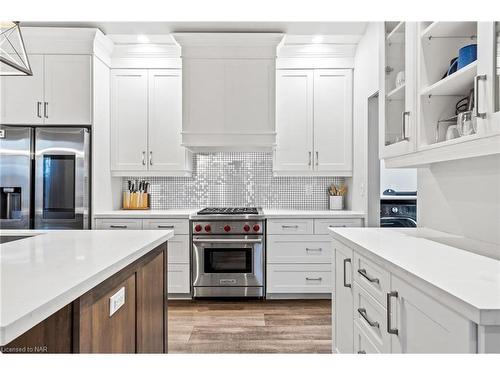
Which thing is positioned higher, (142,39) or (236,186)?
(142,39)

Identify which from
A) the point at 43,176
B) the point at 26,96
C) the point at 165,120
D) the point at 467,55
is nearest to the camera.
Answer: the point at 467,55

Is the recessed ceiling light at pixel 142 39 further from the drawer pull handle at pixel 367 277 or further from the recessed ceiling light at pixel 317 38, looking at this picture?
the drawer pull handle at pixel 367 277

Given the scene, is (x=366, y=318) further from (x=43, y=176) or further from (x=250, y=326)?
(x=43, y=176)

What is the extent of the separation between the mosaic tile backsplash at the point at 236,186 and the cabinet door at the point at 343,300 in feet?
6.61

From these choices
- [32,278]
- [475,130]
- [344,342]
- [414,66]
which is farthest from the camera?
[344,342]

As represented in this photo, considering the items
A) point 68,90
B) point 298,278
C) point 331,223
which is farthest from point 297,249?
point 68,90

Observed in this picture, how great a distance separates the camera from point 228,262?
368cm

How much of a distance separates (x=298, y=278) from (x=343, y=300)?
1.62 m

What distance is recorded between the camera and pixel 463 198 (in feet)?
6.39

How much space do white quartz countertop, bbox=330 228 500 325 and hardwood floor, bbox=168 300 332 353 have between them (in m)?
1.03

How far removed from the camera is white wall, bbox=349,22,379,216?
3.41 meters

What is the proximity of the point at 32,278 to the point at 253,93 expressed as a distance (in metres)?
3.02
